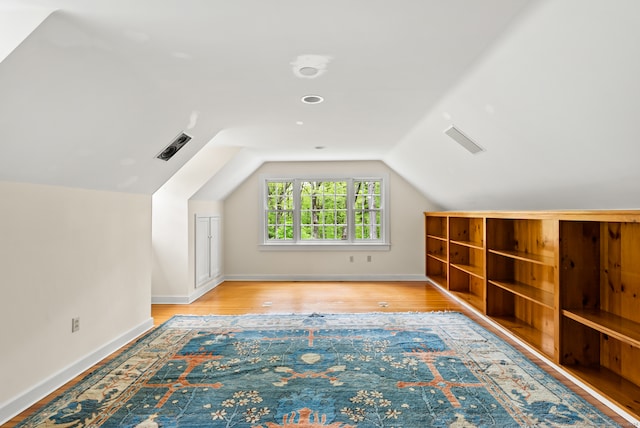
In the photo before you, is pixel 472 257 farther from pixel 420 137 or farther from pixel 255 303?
pixel 255 303

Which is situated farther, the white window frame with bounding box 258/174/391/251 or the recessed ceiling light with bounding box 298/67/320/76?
the white window frame with bounding box 258/174/391/251

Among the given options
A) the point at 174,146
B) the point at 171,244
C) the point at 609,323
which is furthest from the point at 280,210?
the point at 609,323

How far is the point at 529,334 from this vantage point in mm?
3754

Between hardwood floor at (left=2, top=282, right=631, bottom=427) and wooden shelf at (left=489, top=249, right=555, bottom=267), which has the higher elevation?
wooden shelf at (left=489, top=249, right=555, bottom=267)

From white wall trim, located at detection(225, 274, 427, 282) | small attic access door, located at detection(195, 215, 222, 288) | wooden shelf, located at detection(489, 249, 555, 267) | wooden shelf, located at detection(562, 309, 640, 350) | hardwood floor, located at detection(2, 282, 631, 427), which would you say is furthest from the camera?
white wall trim, located at detection(225, 274, 427, 282)

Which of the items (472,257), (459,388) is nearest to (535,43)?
(459,388)

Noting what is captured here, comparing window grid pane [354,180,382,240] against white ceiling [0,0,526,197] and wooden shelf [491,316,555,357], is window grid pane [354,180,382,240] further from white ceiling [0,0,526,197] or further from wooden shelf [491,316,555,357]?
white ceiling [0,0,526,197]

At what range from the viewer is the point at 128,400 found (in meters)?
2.65

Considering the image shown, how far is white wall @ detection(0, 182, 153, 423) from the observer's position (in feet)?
8.11

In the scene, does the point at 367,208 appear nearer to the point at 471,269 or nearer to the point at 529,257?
the point at 471,269

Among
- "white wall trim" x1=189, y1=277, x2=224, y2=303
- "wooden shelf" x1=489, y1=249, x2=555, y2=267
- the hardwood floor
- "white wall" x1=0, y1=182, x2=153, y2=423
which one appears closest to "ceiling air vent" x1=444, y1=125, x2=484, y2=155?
"wooden shelf" x1=489, y1=249, x2=555, y2=267

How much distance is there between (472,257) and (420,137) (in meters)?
2.38

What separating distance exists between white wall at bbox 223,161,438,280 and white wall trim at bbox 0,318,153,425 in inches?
130

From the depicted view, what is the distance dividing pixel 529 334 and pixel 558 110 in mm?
2410
